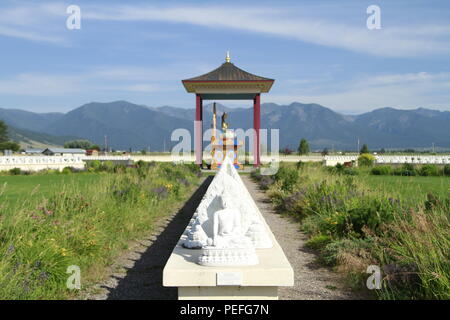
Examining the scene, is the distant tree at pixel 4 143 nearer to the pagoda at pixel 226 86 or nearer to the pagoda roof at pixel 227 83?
the pagoda at pixel 226 86

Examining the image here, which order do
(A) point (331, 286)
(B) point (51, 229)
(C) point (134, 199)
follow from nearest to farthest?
(A) point (331, 286), (B) point (51, 229), (C) point (134, 199)

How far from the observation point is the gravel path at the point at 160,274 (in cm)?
497

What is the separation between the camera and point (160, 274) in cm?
579

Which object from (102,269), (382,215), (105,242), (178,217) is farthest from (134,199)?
(382,215)

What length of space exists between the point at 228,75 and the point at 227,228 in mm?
19836

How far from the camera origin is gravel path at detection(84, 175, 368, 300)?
497cm

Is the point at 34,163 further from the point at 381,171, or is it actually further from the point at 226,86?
the point at 381,171

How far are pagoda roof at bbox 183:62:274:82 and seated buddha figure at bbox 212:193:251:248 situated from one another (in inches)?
745

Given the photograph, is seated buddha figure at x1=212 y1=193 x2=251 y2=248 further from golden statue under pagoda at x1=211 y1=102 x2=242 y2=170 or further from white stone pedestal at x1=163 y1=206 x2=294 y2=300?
golden statue under pagoda at x1=211 y1=102 x2=242 y2=170

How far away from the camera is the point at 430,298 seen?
4441 millimetres

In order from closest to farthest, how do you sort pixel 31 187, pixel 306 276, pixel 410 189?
pixel 306 276
pixel 410 189
pixel 31 187

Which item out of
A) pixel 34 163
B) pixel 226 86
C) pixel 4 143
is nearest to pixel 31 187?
pixel 226 86

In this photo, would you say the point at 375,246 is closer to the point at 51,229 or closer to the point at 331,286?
the point at 331,286
